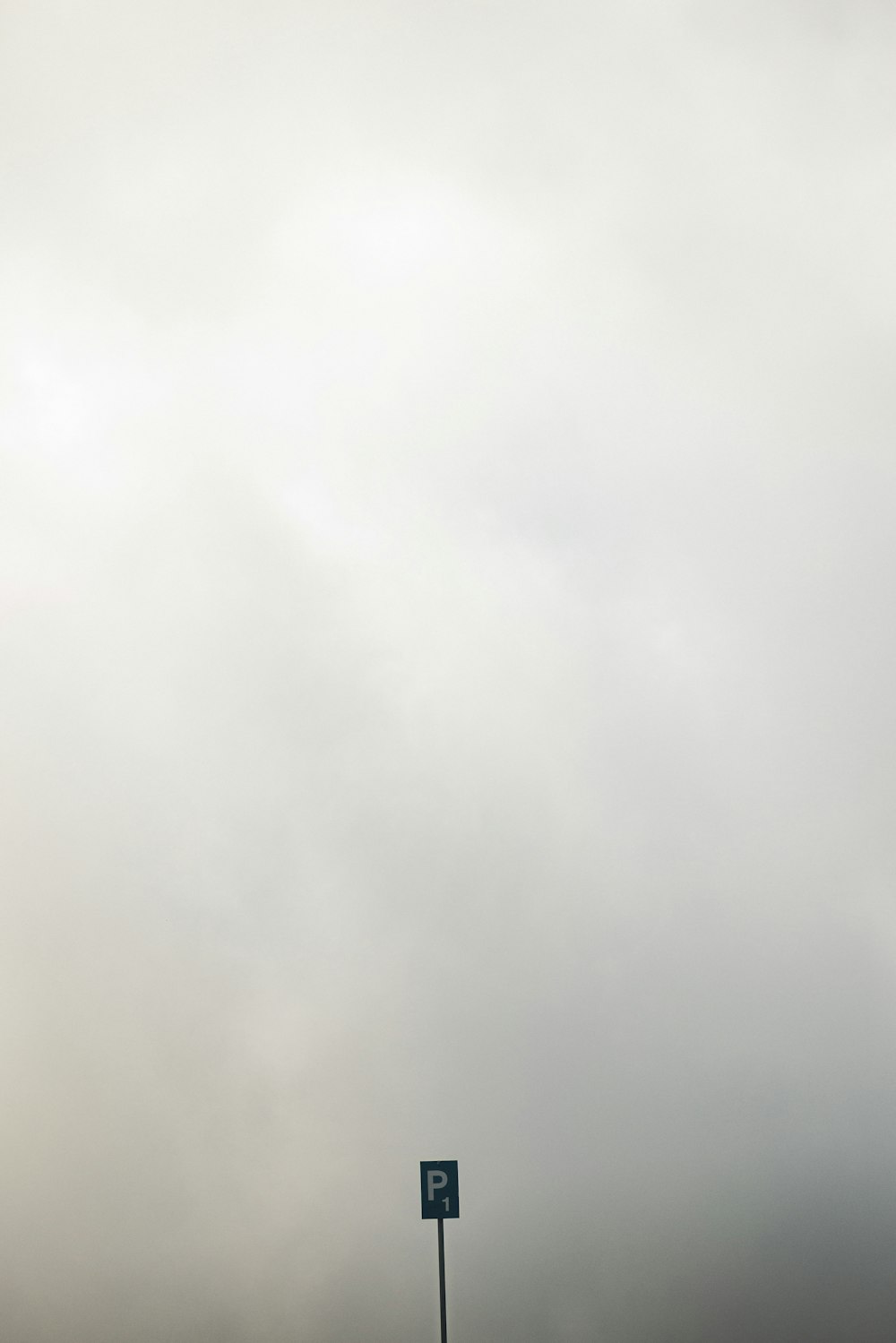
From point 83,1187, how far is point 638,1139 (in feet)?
65.1

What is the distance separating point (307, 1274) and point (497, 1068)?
1301 centimetres

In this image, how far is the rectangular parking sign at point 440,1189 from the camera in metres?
16.3

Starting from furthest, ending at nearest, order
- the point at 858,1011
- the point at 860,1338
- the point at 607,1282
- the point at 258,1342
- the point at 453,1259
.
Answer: the point at 858,1011
the point at 453,1259
the point at 607,1282
the point at 258,1342
the point at 860,1338

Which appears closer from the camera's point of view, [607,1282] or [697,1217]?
[607,1282]

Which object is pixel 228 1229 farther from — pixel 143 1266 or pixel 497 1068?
pixel 497 1068

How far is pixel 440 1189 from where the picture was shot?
16.4 metres

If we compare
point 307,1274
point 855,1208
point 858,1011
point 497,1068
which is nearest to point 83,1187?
point 307,1274

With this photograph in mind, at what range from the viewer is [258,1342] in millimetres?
32938

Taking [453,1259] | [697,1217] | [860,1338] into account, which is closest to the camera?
[860,1338]

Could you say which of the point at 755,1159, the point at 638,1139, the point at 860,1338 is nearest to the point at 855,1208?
the point at 755,1159

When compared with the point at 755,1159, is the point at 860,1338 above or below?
below

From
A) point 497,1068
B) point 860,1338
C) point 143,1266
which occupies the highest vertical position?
point 497,1068

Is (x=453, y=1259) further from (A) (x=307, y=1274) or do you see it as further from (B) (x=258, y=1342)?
(B) (x=258, y=1342)

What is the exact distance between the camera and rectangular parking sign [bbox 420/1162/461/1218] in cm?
1630
